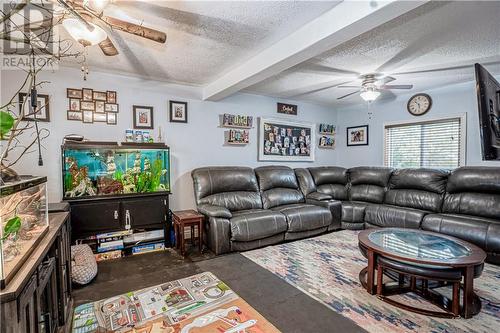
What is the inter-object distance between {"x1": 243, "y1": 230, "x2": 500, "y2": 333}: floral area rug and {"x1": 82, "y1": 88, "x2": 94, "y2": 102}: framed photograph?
280 cm

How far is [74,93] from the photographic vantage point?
3150 millimetres

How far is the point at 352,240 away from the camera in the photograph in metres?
3.68

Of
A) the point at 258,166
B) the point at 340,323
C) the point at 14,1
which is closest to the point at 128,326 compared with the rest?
the point at 340,323

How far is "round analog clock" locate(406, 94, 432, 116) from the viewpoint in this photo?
13.9 ft

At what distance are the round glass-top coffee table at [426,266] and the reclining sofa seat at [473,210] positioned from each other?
0.92 meters

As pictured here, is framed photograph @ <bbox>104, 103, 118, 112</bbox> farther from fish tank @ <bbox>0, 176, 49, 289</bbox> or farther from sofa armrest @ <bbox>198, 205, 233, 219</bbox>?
fish tank @ <bbox>0, 176, 49, 289</bbox>

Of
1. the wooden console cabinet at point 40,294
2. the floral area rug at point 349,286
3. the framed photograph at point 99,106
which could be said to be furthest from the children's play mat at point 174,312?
the framed photograph at point 99,106

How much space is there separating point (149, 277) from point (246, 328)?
1284 mm

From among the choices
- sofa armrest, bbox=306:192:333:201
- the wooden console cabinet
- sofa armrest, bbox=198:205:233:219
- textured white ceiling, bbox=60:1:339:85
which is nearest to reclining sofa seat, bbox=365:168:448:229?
sofa armrest, bbox=306:192:333:201

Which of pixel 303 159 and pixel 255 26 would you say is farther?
pixel 303 159

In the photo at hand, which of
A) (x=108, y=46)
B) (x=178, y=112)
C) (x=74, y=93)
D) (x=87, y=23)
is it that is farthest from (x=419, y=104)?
(x=74, y=93)

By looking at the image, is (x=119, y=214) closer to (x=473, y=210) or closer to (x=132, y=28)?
(x=132, y=28)

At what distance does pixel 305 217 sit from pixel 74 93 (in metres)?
3.46

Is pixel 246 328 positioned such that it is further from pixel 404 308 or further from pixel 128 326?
pixel 404 308
